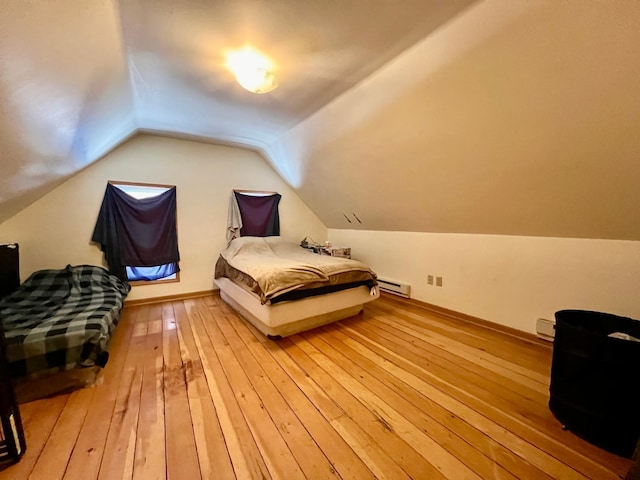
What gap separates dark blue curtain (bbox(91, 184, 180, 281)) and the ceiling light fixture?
2326 millimetres

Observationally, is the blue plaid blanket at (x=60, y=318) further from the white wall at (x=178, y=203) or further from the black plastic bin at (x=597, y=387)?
the black plastic bin at (x=597, y=387)

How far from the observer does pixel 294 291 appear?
250cm

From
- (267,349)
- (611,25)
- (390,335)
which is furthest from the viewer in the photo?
(390,335)

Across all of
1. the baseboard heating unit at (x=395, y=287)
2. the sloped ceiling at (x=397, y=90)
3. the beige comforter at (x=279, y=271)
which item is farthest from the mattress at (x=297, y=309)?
the sloped ceiling at (x=397, y=90)

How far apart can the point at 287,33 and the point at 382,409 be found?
2.38 m

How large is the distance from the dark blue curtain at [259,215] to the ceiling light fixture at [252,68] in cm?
234

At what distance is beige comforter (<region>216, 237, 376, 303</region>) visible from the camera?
7.98 ft

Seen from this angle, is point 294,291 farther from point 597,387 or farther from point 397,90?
point 597,387

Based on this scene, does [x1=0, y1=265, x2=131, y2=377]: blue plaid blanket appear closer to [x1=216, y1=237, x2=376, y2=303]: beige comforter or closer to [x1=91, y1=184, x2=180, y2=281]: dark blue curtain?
[x1=91, y1=184, x2=180, y2=281]: dark blue curtain

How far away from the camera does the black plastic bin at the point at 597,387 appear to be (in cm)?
127

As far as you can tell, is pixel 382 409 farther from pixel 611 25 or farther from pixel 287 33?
pixel 287 33

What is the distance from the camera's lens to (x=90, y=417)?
1.55m

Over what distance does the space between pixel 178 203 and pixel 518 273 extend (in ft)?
13.8

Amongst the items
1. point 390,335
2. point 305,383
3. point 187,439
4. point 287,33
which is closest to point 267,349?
point 305,383
